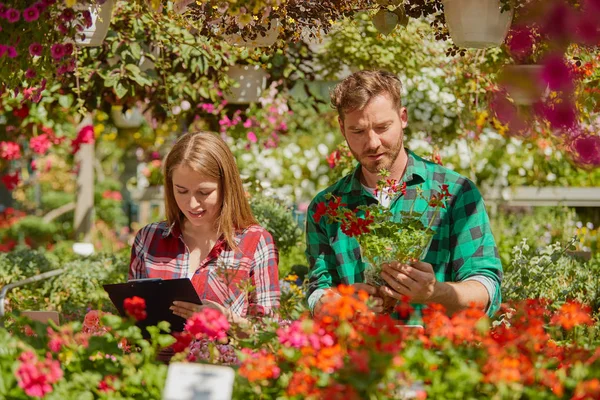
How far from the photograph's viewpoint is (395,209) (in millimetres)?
2191

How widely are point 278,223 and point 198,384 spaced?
2.75 metres

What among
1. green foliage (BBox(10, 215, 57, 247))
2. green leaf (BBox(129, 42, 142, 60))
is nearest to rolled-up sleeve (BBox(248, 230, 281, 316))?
green leaf (BBox(129, 42, 142, 60))

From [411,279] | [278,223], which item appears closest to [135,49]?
[278,223]

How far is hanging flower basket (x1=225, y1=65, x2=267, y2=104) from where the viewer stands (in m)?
3.85

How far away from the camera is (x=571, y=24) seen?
1.68 meters

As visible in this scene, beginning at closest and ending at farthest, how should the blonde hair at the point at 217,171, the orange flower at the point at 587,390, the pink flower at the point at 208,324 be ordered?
1. the orange flower at the point at 587,390
2. the pink flower at the point at 208,324
3. the blonde hair at the point at 217,171

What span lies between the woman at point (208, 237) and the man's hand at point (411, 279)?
1.56ft

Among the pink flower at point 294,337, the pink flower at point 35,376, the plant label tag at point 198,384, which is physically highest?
the pink flower at point 294,337

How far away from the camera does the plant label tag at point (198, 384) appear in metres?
1.20

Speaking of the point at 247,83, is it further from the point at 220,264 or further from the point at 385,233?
the point at 385,233

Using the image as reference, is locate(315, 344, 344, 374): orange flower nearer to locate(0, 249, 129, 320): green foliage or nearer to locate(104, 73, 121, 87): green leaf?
locate(104, 73, 121, 87): green leaf

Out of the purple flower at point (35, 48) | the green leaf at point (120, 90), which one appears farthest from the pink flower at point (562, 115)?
the green leaf at point (120, 90)

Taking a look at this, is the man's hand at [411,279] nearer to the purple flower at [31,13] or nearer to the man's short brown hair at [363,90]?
the man's short brown hair at [363,90]

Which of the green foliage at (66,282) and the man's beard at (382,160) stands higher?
the man's beard at (382,160)
